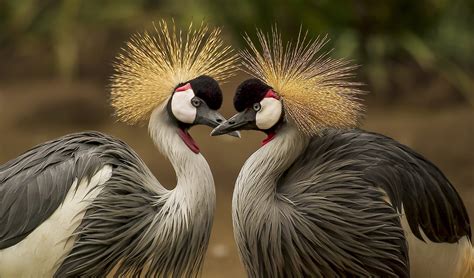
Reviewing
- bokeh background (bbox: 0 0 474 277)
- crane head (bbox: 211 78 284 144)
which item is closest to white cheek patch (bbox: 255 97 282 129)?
crane head (bbox: 211 78 284 144)

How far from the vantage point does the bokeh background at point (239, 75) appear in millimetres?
5086

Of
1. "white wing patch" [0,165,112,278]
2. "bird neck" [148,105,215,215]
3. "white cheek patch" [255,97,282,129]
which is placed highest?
"white cheek patch" [255,97,282,129]

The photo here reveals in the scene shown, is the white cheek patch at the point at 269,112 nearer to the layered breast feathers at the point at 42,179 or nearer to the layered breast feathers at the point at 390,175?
the layered breast feathers at the point at 390,175

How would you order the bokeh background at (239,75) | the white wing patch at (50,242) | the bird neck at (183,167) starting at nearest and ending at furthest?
1. the white wing patch at (50,242)
2. the bird neck at (183,167)
3. the bokeh background at (239,75)

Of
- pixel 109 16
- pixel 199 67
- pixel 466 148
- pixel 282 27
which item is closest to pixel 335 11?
pixel 282 27

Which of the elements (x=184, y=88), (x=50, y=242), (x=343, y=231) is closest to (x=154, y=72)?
(x=184, y=88)

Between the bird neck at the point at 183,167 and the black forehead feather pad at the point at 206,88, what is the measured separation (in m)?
0.12

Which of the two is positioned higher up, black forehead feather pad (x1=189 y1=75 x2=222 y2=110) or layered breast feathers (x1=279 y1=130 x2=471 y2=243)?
black forehead feather pad (x1=189 y1=75 x2=222 y2=110)

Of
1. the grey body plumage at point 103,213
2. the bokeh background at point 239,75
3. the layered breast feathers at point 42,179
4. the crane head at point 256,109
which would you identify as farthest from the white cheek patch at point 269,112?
the bokeh background at point 239,75

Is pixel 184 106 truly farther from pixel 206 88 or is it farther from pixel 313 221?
pixel 313 221

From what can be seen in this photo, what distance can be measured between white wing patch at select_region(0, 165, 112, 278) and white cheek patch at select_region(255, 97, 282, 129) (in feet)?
1.59

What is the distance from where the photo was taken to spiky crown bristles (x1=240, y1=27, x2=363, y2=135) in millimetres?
2734

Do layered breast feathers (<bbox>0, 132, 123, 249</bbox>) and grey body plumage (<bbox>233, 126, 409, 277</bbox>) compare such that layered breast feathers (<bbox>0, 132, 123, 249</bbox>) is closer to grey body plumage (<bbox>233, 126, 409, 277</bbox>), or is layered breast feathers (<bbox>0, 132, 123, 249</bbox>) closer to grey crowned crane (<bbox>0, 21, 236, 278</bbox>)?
grey crowned crane (<bbox>0, 21, 236, 278</bbox>)

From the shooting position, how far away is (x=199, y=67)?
2.91 metres
